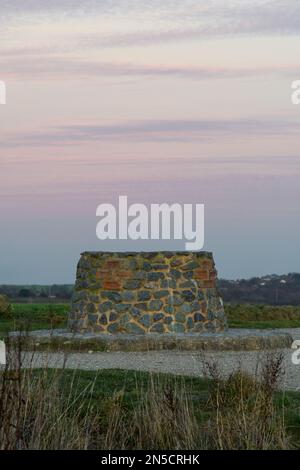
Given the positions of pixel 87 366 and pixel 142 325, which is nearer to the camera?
pixel 87 366

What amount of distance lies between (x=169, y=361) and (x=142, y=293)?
11.6 feet

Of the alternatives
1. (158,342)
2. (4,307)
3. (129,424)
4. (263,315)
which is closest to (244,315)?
(263,315)

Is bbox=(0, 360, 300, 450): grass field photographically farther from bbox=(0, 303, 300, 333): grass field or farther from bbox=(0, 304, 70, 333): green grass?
bbox=(0, 303, 300, 333): grass field

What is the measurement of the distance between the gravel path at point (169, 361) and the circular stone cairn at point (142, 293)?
61.8 inches

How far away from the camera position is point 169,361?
1817 centimetres

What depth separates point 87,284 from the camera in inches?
862

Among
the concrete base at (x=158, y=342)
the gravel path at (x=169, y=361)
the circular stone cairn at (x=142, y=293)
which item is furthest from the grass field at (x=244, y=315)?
the gravel path at (x=169, y=361)

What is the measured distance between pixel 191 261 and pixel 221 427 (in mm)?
11366

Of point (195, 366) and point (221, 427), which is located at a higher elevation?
point (195, 366)

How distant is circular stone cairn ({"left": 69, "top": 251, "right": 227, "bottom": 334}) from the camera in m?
21.5

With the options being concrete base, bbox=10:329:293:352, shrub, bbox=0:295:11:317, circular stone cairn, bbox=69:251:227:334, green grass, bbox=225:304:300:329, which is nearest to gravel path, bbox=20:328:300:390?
concrete base, bbox=10:329:293:352

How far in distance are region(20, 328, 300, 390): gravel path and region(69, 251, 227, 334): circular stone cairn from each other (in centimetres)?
157
